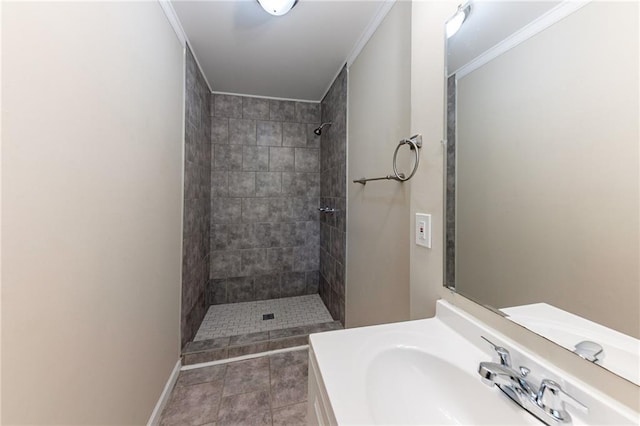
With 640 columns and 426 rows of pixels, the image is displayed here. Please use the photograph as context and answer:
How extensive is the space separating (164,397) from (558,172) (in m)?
2.10

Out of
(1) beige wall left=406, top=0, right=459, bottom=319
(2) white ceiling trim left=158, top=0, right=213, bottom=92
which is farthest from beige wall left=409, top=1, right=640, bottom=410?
(2) white ceiling trim left=158, top=0, right=213, bottom=92

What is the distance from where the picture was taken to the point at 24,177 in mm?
546

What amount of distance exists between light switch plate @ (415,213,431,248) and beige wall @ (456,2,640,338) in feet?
0.42

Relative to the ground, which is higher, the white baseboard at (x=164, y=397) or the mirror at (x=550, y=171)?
the mirror at (x=550, y=171)

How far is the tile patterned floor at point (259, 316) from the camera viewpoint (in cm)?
217

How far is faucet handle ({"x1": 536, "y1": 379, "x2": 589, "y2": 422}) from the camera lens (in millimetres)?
458

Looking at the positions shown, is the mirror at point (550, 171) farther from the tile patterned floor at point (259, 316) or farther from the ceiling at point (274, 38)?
the tile patterned floor at point (259, 316)

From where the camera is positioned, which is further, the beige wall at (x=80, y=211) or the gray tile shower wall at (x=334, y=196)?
the gray tile shower wall at (x=334, y=196)

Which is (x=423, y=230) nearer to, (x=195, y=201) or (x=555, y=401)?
(x=555, y=401)

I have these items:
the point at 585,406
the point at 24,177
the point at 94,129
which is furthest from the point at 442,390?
the point at 94,129

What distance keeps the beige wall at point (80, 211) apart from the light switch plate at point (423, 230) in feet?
3.89

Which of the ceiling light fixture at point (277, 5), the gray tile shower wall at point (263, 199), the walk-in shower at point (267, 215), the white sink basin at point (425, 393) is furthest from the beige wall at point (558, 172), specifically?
the gray tile shower wall at point (263, 199)

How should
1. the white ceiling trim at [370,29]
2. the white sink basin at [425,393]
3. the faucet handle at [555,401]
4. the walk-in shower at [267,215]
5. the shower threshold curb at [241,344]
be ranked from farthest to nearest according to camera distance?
1. the walk-in shower at [267,215]
2. the shower threshold curb at [241,344]
3. the white ceiling trim at [370,29]
4. the white sink basin at [425,393]
5. the faucet handle at [555,401]

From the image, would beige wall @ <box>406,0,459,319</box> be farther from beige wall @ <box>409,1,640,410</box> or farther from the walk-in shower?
the walk-in shower
